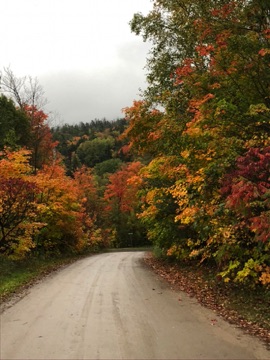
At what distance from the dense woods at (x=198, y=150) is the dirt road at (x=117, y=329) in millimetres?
1856

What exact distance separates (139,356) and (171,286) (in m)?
6.84

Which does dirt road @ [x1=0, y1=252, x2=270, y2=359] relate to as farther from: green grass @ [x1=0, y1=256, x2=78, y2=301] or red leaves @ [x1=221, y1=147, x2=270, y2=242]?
red leaves @ [x1=221, y1=147, x2=270, y2=242]

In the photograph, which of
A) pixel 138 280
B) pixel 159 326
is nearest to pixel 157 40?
pixel 138 280

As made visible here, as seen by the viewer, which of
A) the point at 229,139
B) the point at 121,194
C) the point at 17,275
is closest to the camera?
the point at 229,139

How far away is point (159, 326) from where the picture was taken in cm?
684

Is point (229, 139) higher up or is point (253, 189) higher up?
point (229, 139)

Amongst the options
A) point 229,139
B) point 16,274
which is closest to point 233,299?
point 229,139

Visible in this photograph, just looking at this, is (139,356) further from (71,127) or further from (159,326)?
(71,127)

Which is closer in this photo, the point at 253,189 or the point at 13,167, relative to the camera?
the point at 253,189

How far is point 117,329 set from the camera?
6.55 m

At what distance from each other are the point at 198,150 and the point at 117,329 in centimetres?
595

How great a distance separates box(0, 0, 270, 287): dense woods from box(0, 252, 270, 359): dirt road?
1.86 m

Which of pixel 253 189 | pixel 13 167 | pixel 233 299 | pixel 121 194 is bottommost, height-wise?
pixel 233 299

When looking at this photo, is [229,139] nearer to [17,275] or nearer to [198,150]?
[198,150]
